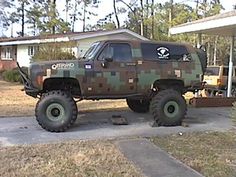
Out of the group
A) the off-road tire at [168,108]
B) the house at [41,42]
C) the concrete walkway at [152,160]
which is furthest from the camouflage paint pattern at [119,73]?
the house at [41,42]

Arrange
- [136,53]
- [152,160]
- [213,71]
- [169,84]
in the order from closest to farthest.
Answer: [152,160] → [136,53] → [169,84] → [213,71]

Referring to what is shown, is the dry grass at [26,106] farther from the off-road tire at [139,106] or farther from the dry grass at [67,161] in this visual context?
the dry grass at [67,161]

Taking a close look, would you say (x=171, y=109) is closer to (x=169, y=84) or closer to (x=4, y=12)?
(x=169, y=84)

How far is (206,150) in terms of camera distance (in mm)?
7316

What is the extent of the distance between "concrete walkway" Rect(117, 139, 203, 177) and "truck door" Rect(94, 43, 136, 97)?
76.3 inches

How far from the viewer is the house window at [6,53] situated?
36022mm

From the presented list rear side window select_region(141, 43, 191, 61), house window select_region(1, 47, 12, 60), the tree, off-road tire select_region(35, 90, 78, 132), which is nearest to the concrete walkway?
off-road tire select_region(35, 90, 78, 132)

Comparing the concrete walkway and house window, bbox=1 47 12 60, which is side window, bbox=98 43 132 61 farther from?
house window, bbox=1 47 12 60

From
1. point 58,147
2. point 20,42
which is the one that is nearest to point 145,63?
point 58,147

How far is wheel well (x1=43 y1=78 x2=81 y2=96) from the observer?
9.26 meters

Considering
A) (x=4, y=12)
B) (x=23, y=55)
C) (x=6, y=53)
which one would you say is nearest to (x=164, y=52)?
(x=23, y=55)

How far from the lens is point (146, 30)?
4719 centimetres

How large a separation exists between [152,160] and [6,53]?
32.6m

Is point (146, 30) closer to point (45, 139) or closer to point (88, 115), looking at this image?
point (88, 115)
